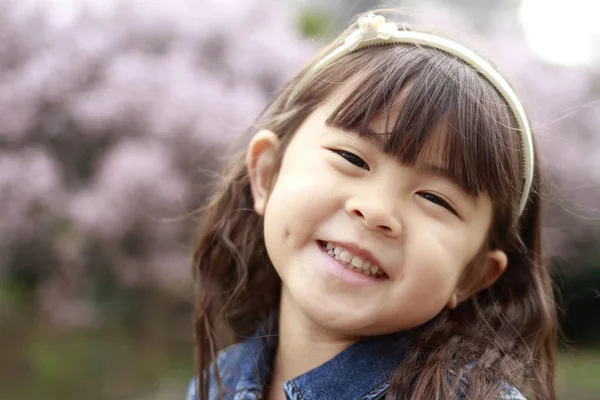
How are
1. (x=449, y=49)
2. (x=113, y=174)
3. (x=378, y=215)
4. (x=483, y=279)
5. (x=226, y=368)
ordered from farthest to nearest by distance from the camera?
→ 1. (x=113, y=174)
2. (x=226, y=368)
3. (x=483, y=279)
4. (x=449, y=49)
5. (x=378, y=215)

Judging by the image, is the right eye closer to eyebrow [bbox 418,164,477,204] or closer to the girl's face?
the girl's face

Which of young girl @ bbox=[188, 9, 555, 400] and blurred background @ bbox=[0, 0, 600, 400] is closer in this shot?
young girl @ bbox=[188, 9, 555, 400]

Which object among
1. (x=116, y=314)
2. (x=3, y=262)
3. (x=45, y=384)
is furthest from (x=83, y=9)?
(x=45, y=384)

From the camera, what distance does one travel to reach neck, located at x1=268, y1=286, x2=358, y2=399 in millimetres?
1460

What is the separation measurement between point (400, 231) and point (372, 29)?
Answer: 1.62 ft

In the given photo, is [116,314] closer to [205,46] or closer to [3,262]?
[3,262]

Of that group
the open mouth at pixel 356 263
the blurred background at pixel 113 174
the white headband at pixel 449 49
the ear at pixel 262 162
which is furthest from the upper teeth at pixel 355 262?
the blurred background at pixel 113 174

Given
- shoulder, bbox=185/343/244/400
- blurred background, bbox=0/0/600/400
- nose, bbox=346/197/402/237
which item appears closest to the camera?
nose, bbox=346/197/402/237

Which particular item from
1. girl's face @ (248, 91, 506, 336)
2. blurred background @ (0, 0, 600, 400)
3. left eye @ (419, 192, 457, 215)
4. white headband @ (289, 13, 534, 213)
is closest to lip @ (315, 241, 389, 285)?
girl's face @ (248, 91, 506, 336)

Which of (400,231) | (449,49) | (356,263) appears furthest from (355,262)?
(449,49)

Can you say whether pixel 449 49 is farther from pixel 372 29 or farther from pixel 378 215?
pixel 378 215

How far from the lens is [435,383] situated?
1279 mm

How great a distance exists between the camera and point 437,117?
4.13 feet

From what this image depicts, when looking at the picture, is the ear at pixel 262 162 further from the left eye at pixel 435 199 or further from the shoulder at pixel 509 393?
the shoulder at pixel 509 393
